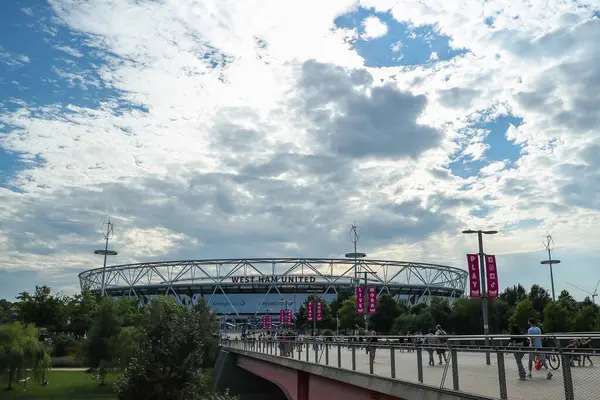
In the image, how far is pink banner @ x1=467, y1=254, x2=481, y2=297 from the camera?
112 ft

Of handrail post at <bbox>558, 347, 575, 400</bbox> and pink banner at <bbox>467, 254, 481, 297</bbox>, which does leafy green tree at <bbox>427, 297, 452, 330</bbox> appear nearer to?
pink banner at <bbox>467, 254, 481, 297</bbox>

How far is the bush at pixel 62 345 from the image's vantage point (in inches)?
3201

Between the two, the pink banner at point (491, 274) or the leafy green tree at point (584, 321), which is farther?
the leafy green tree at point (584, 321)

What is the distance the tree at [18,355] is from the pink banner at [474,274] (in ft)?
131

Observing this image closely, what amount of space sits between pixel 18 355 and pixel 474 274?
Result: 1598 inches

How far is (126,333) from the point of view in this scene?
198 feet

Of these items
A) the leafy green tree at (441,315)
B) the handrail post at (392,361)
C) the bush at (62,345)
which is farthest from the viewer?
the bush at (62,345)

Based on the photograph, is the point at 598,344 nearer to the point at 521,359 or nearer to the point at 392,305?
the point at 521,359

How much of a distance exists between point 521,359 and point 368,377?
6.86m

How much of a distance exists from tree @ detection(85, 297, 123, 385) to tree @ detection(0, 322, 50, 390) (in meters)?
7.76

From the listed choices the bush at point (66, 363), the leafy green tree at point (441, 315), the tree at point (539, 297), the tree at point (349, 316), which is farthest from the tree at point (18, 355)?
the tree at point (539, 297)

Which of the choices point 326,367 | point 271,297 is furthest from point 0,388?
point 271,297

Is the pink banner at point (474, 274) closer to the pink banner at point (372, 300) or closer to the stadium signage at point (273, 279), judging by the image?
the pink banner at point (372, 300)

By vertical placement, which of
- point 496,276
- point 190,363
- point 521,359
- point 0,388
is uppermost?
point 496,276
